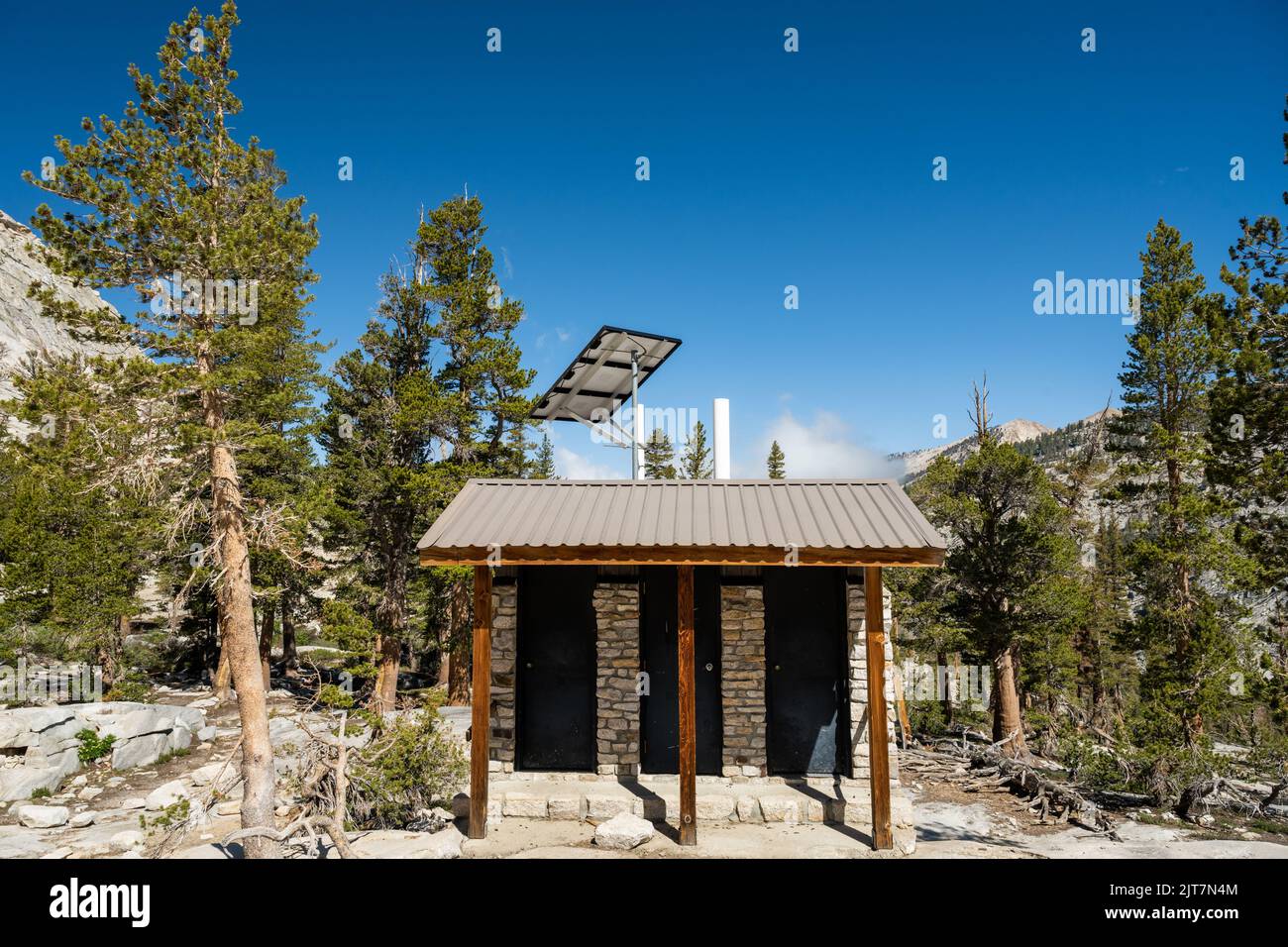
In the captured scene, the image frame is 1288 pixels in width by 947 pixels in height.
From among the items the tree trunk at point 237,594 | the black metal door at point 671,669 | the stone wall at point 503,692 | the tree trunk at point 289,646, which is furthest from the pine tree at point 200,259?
the tree trunk at point 289,646

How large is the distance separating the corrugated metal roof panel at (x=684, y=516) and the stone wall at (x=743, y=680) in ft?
4.94

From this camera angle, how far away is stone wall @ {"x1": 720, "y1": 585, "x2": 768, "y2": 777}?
9.50m

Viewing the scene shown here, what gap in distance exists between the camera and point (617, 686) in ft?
31.4

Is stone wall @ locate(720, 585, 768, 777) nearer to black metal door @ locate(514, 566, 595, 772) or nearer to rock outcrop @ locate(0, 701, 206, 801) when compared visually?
black metal door @ locate(514, 566, 595, 772)

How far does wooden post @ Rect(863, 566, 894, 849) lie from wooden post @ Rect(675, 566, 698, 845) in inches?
86.2

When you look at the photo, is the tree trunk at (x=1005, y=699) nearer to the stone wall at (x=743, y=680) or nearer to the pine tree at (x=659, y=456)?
the stone wall at (x=743, y=680)

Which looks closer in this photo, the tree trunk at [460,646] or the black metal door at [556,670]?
the black metal door at [556,670]

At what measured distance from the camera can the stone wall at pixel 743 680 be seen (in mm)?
9500

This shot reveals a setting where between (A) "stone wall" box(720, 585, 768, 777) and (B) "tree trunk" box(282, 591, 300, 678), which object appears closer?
(A) "stone wall" box(720, 585, 768, 777)

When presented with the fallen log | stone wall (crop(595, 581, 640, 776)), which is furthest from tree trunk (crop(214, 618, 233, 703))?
the fallen log

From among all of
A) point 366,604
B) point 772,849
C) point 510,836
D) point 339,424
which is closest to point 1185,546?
point 772,849

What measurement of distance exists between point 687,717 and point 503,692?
10.1 ft

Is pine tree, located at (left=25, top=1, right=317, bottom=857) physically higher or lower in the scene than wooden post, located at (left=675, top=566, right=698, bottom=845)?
higher
